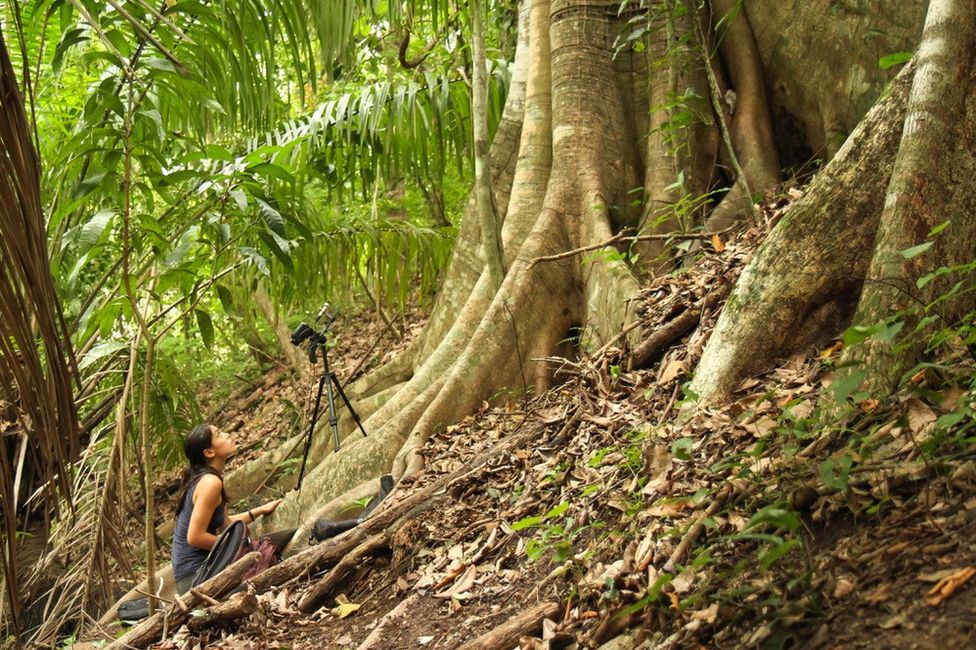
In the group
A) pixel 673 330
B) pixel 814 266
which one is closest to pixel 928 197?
pixel 814 266

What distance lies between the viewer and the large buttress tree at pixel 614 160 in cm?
441

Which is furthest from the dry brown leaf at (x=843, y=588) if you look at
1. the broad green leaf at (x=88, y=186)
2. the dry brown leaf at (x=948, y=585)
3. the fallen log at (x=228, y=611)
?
the broad green leaf at (x=88, y=186)

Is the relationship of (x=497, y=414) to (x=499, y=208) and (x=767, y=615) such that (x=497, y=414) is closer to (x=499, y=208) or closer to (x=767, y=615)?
(x=499, y=208)

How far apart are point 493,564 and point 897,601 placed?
1642 mm

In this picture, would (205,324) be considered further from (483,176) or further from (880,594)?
(880,594)

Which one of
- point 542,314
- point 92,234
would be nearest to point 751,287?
point 542,314

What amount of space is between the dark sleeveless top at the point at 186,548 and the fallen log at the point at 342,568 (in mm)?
1191

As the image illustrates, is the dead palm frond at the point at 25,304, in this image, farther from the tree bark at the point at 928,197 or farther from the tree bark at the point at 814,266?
the tree bark at the point at 814,266

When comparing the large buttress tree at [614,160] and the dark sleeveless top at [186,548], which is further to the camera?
the dark sleeveless top at [186,548]

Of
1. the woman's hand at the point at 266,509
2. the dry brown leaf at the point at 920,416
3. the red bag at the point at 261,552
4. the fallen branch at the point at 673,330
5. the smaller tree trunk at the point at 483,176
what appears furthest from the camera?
the woman's hand at the point at 266,509

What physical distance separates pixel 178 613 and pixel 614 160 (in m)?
3.33

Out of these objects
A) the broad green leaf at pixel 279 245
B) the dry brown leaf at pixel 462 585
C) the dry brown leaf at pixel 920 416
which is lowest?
the dry brown leaf at pixel 462 585

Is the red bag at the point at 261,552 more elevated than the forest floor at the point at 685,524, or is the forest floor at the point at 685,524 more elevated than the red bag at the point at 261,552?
the forest floor at the point at 685,524

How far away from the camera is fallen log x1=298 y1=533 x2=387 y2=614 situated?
3598 millimetres
